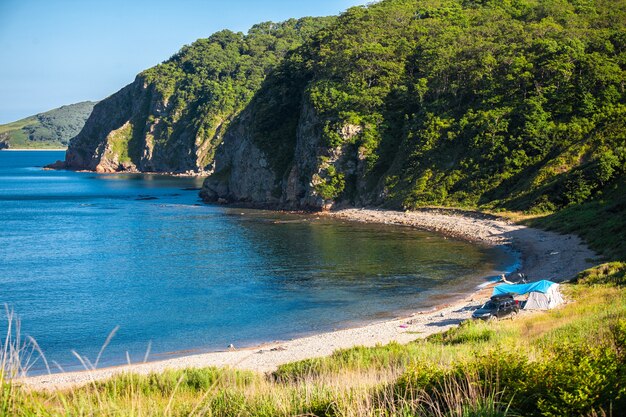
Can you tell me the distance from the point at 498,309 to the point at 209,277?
26.2 meters

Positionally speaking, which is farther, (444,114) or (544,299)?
(444,114)

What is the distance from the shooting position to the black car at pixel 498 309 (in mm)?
29094

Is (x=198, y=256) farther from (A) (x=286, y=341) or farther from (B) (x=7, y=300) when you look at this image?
(A) (x=286, y=341)

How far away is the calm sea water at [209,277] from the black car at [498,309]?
717 centimetres

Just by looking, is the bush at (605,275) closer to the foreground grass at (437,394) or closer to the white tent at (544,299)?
the white tent at (544,299)

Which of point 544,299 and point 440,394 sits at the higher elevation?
point 440,394

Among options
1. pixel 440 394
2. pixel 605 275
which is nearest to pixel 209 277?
pixel 605 275

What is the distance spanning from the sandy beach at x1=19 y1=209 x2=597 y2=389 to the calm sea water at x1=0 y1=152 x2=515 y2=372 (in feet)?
7.56

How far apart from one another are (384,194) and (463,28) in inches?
1583

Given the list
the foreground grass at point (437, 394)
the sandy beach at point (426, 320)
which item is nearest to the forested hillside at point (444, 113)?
the sandy beach at point (426, 320)

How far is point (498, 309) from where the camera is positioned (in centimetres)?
2952

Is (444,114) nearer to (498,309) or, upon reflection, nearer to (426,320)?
(426,320)

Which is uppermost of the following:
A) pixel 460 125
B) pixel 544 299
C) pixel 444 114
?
pixel 444 114

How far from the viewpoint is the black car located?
29.1m
